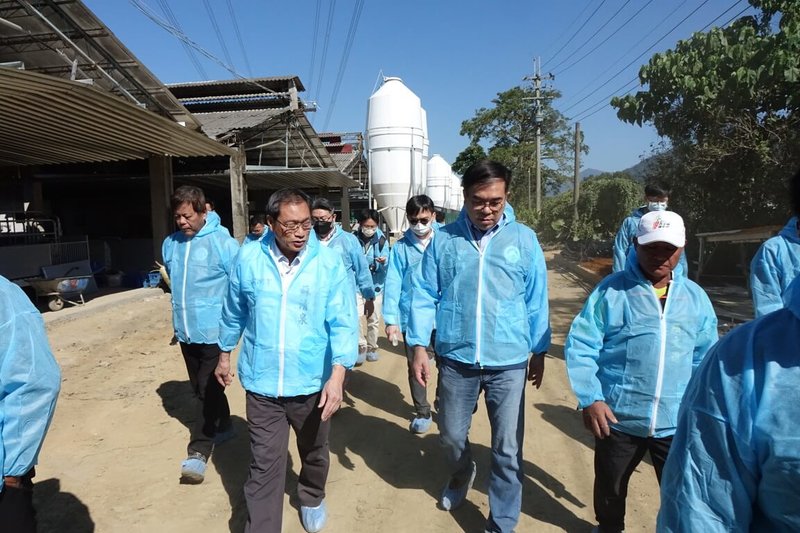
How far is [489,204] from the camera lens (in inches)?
104

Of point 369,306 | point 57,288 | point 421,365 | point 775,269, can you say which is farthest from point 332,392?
point 57,288

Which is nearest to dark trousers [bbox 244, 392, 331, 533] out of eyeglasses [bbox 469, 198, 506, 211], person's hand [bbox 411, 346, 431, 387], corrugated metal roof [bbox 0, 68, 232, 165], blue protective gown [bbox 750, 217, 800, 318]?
person's hand [bbox 411, 346, 431, 387]

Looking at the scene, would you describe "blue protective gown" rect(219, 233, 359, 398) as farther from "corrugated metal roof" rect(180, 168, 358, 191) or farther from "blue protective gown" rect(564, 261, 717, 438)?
"corrugated metal roof" rect(180, 168, 358, 191)

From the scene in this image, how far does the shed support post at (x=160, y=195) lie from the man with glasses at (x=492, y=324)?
10137 mm

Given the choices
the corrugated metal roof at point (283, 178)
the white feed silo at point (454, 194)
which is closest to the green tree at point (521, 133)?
the white feed silo at point (454, 194)

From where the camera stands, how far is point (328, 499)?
127 inches

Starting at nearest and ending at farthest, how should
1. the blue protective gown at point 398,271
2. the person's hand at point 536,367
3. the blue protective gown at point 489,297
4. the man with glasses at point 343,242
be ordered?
the blue protective gown at point 489,297
the person's hand at point 536,367
the blue protective gown at point 398,271
the man with glasses at point 343,242

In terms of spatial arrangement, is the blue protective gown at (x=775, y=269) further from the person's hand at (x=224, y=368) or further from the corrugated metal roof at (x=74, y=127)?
the corrugated metal roof at (x=74, y=127)

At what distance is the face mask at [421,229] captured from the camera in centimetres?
459

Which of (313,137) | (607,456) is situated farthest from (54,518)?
(313,137)

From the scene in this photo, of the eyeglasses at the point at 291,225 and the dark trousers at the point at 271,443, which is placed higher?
the eyeglasses at the point at 291,225

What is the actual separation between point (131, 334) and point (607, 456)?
24.9 feet

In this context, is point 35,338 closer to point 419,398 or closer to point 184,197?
point 184,197

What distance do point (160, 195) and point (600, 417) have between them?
11.3m
